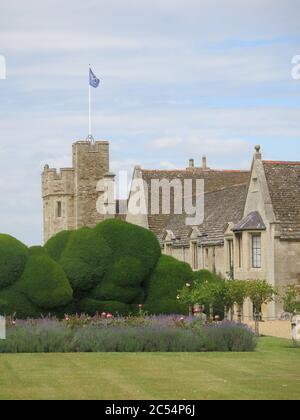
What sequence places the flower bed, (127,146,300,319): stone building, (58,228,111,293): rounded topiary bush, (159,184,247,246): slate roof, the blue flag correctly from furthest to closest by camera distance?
the blue flag
(159,184,247,246): slate roof
(127,146,300,319): stone building
(58,228,111,293): rounded topiary bush
the flower bed

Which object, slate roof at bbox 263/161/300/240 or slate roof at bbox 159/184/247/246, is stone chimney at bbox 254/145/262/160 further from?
slate roof at bbox 159/184/247/246

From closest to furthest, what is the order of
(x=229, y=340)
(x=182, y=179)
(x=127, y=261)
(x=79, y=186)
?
(x=229, y=340) < (x=127, y=261) < (x=182, y=179) < (x=79, y=186)

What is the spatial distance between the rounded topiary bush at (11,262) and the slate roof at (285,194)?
16.4 meters

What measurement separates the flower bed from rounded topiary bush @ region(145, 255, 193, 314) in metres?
5.76

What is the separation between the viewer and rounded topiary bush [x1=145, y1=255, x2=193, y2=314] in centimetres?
3469

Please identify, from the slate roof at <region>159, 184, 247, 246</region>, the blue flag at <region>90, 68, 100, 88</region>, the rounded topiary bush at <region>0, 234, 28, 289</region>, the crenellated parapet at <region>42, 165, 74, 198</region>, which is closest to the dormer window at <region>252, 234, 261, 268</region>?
the slate roof at <region>159, 184, 247, 246</region>

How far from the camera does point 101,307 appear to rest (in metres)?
34.0

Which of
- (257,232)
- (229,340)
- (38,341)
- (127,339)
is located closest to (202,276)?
(229,340)

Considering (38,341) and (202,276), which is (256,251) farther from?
(38,341)

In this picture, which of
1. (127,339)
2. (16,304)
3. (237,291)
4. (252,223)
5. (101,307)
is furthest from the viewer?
(252,223)

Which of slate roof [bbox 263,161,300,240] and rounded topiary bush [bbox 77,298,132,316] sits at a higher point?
slate roof [bbox 263,161,300,240]

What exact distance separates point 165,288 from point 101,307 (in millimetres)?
2161

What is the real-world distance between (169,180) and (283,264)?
19415 millimetres
